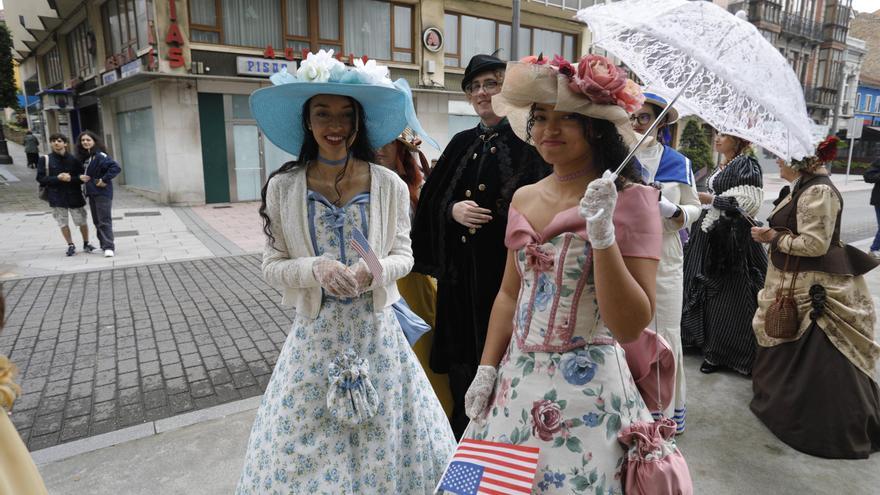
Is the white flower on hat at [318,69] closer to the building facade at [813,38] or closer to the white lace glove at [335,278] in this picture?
the white lace glove at [335,278]

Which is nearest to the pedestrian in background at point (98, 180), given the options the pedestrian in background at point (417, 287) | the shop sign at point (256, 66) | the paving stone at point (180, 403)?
the paving stone at point (180, 403)

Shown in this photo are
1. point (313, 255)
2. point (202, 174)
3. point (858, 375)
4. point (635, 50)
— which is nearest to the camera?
point (635, 50)

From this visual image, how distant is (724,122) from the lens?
1.60 metres

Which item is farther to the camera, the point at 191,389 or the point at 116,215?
the point at 116,215

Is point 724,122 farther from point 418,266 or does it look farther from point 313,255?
point 418,266

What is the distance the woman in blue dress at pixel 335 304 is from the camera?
2080 mm

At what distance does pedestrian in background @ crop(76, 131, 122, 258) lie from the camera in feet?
27.6

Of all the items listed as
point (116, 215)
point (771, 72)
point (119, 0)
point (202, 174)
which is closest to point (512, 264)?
point (771, 72)

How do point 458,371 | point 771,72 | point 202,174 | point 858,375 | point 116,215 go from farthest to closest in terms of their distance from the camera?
point 202,174 → point 116,215 → point 858,375 → point 458,371 → point 771,72

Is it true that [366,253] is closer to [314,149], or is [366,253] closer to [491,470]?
[314,149]

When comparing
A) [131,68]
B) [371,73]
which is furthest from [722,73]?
[131,68]

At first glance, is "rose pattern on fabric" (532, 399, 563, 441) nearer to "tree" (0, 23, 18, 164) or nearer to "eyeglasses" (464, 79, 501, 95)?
"eyeglasses" (464, 79, 501, 95)

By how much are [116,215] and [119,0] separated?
7.37 m

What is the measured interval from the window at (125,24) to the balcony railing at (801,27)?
33178mm
